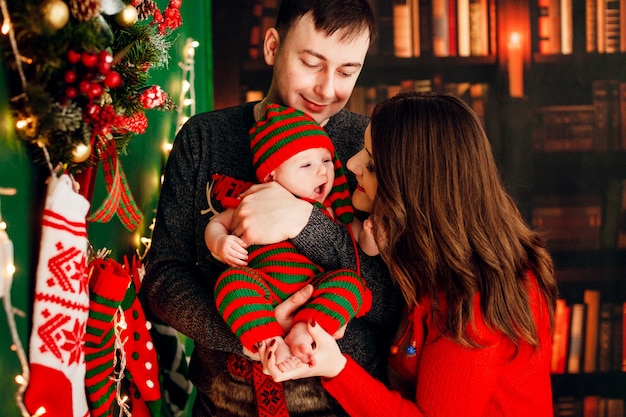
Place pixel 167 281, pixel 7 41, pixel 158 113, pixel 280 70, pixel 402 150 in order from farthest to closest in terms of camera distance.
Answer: pixel 158 113 < pixel 280 70 < pixel 167 281 < pixel 402 150 < pixel 7 41

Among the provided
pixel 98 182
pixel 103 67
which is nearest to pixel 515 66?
pixel 98 182

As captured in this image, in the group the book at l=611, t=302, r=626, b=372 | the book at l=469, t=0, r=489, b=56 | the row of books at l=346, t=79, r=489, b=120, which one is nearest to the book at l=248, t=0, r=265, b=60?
the row of books at l=346, t=79, r=489, b=120

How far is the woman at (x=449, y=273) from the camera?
4.71 ft

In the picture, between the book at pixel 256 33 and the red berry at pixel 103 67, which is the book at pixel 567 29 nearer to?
the book at pixel 256 33

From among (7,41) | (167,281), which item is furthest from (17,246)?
(167,281)

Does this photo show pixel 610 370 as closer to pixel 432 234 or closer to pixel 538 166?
pixel 538 166

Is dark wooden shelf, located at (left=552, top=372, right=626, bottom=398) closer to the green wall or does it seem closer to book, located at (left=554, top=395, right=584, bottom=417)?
book, located at (left=554, top=395, right=584, bottom=417)

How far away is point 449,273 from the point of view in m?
1.49

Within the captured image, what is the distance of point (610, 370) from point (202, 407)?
6.96 ft

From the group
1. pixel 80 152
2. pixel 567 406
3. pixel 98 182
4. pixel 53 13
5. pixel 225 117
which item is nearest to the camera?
pixel 53 13

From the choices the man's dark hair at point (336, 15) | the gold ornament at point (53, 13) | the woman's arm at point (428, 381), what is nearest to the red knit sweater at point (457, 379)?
the woman's arm at point (428, 381)

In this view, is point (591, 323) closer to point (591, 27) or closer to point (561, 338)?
point (561, 338)

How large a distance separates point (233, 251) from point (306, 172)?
0.26 meters

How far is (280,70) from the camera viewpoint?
1737mm
